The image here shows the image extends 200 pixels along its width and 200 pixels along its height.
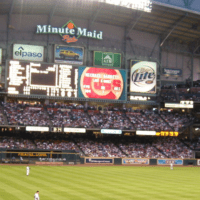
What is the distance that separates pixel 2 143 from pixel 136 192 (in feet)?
103

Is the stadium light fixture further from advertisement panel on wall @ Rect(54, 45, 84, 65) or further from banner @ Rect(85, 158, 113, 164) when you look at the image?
banner @ Rect(85, 158, 113, 164)

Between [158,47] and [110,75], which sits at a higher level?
[158,47]

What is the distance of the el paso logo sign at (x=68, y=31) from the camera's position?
59.1m

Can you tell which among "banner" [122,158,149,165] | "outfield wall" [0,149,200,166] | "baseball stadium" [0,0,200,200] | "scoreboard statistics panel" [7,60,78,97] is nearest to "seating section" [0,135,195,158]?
"baseball stadium" [0,0,200,200]

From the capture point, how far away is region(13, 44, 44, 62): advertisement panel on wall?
189 feet

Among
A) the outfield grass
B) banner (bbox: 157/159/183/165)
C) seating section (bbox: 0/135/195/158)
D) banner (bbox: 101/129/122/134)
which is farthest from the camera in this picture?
banner (bbox: 101/129/122/134)

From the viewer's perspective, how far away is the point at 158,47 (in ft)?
226

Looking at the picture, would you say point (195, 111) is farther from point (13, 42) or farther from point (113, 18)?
point (13, 42)

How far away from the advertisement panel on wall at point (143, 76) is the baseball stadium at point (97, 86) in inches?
6.9

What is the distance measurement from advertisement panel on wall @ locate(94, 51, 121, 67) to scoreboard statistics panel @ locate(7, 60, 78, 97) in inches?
189

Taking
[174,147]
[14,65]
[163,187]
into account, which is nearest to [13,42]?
[14,65]

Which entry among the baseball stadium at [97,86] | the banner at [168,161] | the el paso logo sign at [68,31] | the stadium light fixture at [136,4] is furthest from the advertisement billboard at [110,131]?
the stadium light fixture at [136,4]

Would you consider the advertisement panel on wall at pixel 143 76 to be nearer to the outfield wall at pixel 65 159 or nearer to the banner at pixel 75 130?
the banner at pixel 75 130

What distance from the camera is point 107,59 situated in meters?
62.3
